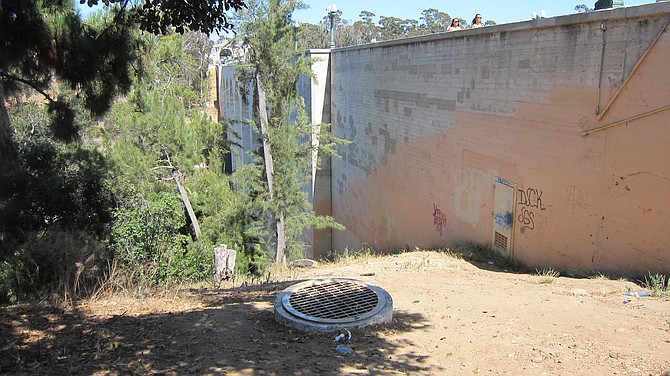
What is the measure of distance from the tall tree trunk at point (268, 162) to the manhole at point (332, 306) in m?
9.54

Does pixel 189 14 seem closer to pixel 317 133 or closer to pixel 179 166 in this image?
Result: pixel 317 133

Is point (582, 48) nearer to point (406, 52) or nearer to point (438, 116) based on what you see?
point (438, 116)

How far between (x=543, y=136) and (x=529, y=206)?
119 centimetres

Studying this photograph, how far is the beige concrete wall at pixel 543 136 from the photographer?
6.51m

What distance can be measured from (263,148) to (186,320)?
11.3 m

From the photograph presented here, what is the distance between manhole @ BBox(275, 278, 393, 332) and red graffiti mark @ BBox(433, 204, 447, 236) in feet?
18.2

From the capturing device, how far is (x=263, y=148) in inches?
622

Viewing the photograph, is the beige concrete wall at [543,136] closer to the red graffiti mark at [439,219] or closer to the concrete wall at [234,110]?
the red graffiti mark at [439,219]

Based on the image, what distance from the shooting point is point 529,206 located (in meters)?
8.41

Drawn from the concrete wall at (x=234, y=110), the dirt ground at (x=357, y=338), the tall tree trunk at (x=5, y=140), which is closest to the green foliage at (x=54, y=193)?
the tall tree trunk at (x=5, y=140)

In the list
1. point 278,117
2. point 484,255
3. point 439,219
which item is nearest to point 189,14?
point 484,255

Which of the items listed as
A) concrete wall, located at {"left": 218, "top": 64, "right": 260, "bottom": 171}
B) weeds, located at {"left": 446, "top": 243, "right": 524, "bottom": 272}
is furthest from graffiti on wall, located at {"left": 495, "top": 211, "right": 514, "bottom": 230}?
concrete wall, located at {"left": 218, "top": 64, "right": 260, "bottom": 171}

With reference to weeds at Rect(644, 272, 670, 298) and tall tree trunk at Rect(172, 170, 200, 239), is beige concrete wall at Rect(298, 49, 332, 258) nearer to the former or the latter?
tall tree trunk at Rect(172, 170, 200, 239)

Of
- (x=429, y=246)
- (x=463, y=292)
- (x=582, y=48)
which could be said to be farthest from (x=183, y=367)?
(x=429, y=246)
